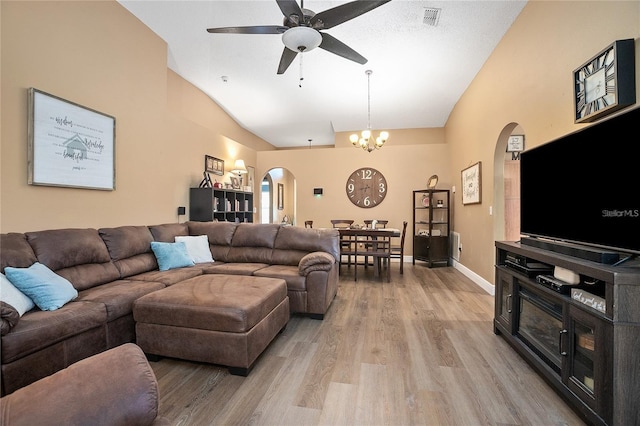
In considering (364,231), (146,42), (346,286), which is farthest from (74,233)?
(364,231)

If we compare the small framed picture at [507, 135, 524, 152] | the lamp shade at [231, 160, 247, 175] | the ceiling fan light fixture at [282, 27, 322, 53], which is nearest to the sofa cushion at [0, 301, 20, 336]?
the ceiling fan light fixture at [282, 27, 322, 53]

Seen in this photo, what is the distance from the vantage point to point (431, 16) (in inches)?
125

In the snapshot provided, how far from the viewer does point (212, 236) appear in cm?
386

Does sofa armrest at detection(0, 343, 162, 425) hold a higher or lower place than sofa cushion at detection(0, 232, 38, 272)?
lower

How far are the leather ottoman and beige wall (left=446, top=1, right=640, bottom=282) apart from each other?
2.85 metres

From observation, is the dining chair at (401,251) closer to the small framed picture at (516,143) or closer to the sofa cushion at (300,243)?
the sofa cushion at (300,243)

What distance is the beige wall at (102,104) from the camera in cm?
234

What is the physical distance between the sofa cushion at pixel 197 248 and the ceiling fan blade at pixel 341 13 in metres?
2.81

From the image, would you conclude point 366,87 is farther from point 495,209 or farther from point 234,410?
point 234,410

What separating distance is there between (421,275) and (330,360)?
10.7ft

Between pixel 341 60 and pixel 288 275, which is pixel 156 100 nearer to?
pixel 341 60

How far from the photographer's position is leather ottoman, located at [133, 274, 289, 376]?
1.90 meters

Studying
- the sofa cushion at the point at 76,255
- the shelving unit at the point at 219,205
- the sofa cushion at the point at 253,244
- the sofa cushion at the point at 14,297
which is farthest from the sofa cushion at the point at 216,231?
the sofa cushion at the point at 14,297

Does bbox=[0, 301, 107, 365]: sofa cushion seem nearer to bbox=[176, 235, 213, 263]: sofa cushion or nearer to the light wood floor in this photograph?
the light wood floor
